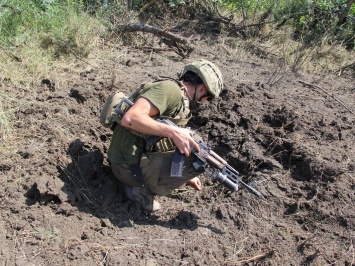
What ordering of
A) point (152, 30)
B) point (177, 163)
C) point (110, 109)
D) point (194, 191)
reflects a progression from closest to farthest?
point (177, 163) < point (110, 109) < point (194, 191) < point (152, 30)

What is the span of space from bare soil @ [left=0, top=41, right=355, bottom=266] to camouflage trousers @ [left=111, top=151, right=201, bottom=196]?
268 millimetres

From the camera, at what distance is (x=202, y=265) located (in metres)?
3.06

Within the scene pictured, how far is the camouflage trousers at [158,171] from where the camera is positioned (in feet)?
11.2

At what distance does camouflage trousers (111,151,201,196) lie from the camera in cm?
341

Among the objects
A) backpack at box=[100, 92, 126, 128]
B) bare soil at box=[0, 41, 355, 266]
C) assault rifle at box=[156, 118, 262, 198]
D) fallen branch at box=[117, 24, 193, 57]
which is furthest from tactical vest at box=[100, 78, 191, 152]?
fallen branch at box=[117, 24, 193, 57]

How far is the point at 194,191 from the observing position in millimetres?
4059

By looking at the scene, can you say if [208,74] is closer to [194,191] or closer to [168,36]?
[194,191]

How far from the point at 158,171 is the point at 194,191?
0.73 metres

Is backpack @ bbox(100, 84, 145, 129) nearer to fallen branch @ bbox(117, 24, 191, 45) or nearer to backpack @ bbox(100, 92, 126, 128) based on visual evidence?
backpack @ bbox(100, 92, 126, 128)

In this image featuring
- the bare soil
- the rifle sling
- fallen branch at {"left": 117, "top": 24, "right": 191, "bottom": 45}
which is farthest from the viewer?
fallen branch at {"left": 117, "top": 24, "right": 191, "bottom": 45}

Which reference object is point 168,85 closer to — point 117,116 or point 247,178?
point 117,116

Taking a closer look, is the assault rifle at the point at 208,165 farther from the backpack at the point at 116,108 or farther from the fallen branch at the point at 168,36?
the fallen branch at the point at 168,36

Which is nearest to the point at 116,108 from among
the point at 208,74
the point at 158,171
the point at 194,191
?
the point at 158,171

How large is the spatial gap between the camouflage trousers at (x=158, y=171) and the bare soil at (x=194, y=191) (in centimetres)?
27
